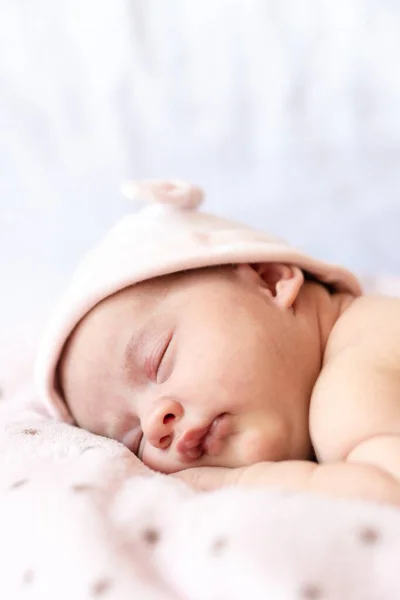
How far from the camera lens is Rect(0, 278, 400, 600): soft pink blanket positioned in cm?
62

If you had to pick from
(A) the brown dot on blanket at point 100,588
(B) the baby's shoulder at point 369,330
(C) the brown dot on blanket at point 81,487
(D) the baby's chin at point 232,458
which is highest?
(B) the baby's shoulder at point 369,330

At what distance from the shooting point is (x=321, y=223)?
167cm

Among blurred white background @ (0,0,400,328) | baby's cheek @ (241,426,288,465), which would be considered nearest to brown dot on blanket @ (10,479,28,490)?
baby's cheek @ (241,426,288,465)

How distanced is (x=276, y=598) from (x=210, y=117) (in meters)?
1.29

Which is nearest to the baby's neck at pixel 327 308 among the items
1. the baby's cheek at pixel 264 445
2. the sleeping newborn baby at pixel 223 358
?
the sleeping newborn baby at pixel 223 358

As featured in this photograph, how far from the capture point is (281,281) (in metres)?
1.16

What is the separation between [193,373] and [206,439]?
0.08 meters

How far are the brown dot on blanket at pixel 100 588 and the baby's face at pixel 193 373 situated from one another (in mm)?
310

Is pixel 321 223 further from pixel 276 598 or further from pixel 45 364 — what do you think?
pixel 276 598

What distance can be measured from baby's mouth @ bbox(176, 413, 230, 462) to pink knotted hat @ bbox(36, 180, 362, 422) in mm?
234

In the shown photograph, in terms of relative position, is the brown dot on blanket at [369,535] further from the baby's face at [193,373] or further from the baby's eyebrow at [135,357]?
the baby's eyebrow at [135,357]

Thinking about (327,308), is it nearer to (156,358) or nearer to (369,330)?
(369,330)

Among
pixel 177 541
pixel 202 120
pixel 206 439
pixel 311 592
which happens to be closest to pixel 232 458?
pixel 206 439

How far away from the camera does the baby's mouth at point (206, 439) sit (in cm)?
Result: 98
